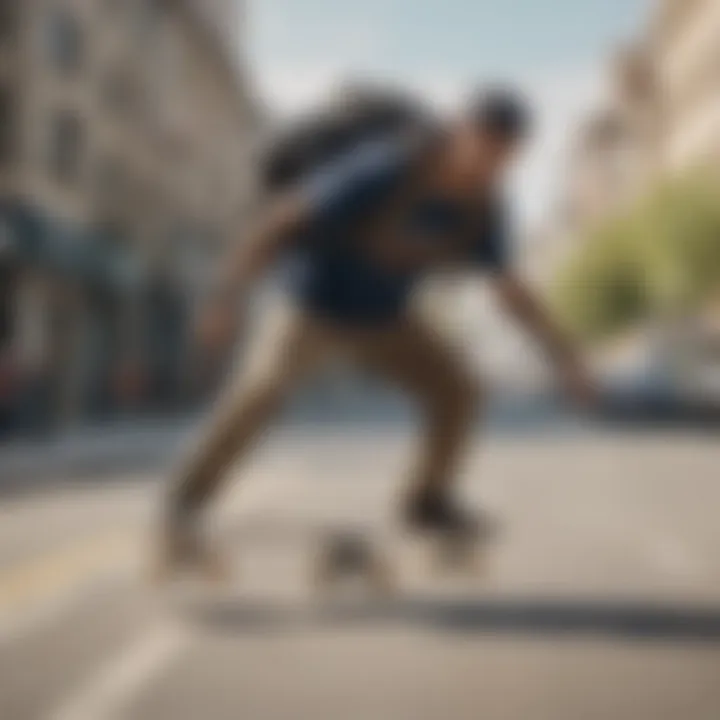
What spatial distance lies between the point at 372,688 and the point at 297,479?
7.24 feet

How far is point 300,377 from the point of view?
3885mm

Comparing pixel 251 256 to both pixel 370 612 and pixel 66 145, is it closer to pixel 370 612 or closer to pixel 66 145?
pixel 370 612

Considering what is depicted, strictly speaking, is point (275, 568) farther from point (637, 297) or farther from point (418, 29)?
point (418, 29)

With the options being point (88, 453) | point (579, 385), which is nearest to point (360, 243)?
point (579, 385)

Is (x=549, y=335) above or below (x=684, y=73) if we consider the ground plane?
below

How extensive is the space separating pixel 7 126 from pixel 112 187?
2.15m

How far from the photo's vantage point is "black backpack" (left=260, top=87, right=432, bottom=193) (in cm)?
309

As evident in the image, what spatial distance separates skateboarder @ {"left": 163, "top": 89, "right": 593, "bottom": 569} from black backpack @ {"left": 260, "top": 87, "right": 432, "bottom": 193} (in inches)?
1.1

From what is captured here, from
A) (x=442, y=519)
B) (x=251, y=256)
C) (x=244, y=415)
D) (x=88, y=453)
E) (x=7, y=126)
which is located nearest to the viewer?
(x=251, y=256)

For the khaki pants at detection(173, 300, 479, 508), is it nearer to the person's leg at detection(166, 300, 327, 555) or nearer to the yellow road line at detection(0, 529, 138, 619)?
the person's leg at detection(166, 300, 327, 555)

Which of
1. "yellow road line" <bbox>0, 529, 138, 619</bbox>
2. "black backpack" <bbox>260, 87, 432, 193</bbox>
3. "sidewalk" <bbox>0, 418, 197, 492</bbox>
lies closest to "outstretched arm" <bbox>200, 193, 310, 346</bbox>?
"black backpack" <bbox>260, 87, 432, 193</bbox>

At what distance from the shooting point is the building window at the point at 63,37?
467 centimetres

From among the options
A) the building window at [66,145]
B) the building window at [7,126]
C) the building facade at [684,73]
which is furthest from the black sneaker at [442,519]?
the building window at [7,126]

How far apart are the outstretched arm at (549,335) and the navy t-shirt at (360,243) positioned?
0.08 metres
